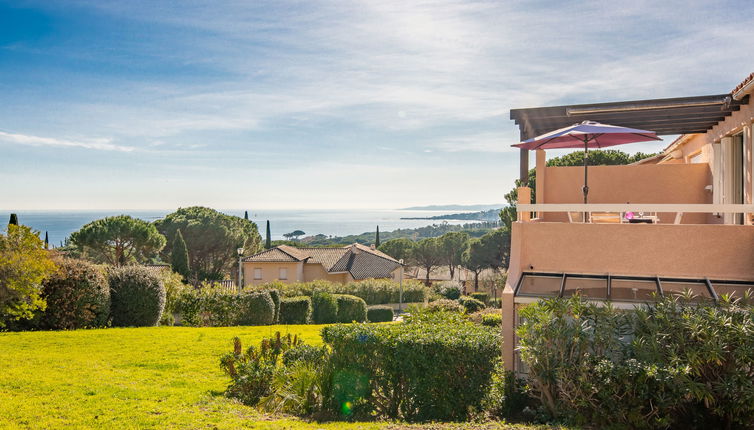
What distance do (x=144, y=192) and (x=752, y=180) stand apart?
44258 mm

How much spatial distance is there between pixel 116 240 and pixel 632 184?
43.6 m

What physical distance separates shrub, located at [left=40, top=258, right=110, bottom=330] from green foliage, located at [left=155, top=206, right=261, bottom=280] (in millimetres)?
38564

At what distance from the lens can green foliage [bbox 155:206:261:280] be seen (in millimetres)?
55844

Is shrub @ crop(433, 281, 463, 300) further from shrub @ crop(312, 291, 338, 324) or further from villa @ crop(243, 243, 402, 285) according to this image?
shrub @ crop(312, 291, 338, 324)

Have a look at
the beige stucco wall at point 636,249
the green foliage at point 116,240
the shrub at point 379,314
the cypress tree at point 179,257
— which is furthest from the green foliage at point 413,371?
Answer: the cypress tree at point 179,257

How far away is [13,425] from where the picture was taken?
22.8ft

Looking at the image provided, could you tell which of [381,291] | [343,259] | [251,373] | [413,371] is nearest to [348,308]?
[381,291]

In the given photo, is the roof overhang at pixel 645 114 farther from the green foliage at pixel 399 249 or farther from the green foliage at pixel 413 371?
the green foliage at pixel 399 249

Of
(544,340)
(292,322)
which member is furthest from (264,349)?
(292,322)

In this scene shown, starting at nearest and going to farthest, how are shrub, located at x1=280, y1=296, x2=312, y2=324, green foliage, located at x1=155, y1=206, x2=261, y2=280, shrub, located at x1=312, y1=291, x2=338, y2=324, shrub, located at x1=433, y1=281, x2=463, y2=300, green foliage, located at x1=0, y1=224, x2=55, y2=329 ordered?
green foliage, located at x1=0, y1=224, x2=55, y2=329, shrub, located at x1=280, y1=296, x2=312, y2=324, shrub, located at x1=312, y1=291, x2=338, y2=324, shrub, located at x1=433, y1=281, x2=463, y2=300, green foliage, located at x1=155, y1=206, x2=261, y2=280

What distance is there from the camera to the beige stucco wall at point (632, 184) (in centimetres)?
1445

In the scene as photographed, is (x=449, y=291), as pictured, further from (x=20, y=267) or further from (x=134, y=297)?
(x=20, y=267)

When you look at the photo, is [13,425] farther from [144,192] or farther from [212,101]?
[144,192]

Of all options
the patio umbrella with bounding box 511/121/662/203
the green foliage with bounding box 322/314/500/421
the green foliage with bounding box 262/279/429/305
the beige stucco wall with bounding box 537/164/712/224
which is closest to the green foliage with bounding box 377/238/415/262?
the green foliage with bounding box 262/279/429/305
